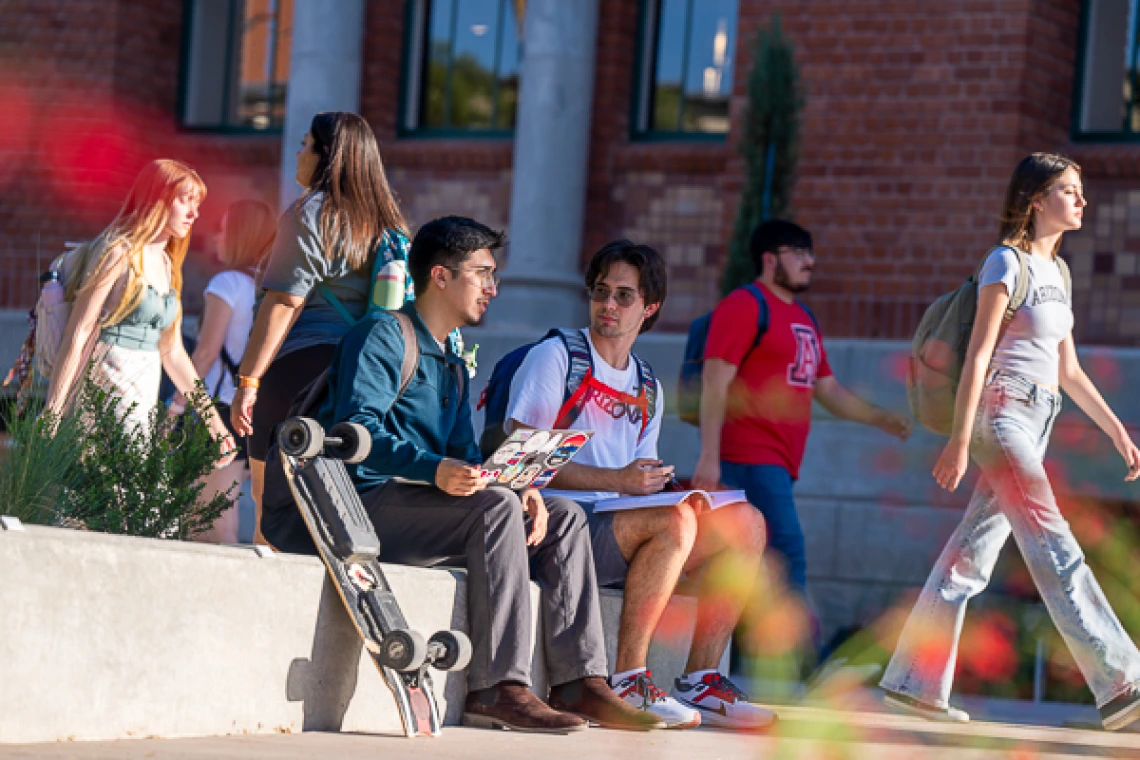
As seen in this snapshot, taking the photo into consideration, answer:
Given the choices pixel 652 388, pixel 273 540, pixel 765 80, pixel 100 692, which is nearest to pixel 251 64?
pixel 765 80

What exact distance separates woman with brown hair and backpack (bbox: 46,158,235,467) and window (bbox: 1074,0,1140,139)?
20.1 feet

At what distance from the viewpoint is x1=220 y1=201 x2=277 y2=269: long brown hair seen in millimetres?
8086

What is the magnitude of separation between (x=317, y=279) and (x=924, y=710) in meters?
2.61

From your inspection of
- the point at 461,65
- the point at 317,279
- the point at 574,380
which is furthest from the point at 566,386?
the point at 461,65

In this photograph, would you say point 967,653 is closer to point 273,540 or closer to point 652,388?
point 652,388

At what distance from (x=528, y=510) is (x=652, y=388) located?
112 cm

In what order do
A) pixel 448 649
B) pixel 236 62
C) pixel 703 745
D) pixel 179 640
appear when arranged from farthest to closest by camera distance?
pixel 236 62, pixel 703 745, pixel 448 649, pixel 179 640

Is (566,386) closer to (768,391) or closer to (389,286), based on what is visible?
(389,286)

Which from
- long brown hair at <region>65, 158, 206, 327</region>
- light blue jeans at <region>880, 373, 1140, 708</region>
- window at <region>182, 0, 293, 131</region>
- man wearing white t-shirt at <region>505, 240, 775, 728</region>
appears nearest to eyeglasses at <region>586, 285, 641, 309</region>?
man wearing white t-shirt at <region>505, 240, 775, 728</region>

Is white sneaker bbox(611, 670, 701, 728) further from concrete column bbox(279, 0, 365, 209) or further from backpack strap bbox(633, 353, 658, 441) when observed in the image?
concrete column bbox(279, 0, 365, 209)

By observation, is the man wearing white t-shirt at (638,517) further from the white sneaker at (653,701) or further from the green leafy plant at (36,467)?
the green leafy plant at (36,467)

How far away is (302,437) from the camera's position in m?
4.77


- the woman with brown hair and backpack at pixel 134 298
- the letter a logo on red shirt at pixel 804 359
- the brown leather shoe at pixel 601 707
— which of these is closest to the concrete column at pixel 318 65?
the woman with brown hair and backpack at pixel 134 298

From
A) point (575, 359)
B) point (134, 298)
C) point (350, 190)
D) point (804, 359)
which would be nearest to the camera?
point (350, 190)
